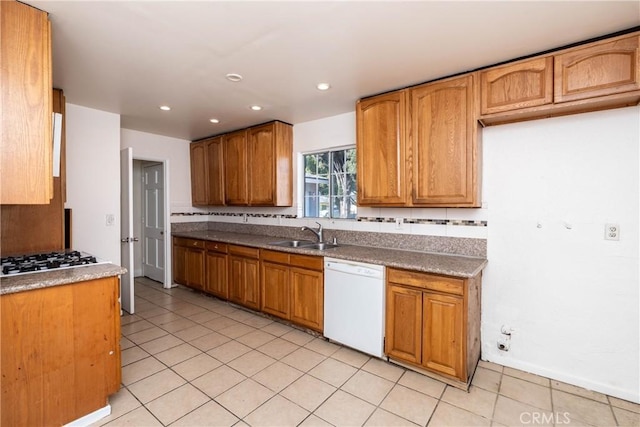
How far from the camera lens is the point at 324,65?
88.0 inches

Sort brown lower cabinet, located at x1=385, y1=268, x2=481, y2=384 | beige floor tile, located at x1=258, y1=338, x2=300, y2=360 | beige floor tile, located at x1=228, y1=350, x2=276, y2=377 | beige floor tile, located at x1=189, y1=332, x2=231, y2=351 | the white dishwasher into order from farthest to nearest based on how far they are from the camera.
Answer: beige floor tile, located at x1=189, y1=332, x2=231, y2=351 → beige floor tile, located at x1=258, y1=338, x2=300, y2=360 → the white dishwasher → beige floor tile, located at x1=228, y1=350, x2=276, y2=377 → brown lower cabinet, located at x1=385, y1=268, x2=481, y2=384

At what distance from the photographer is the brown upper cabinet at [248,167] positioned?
371 cm

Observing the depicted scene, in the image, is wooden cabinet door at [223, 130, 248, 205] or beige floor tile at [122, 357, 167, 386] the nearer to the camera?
beige floor tile at [122, 357, 167, 386]

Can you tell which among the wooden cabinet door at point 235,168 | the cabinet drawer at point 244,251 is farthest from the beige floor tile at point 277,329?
the wooden cabinet door at point 235,168

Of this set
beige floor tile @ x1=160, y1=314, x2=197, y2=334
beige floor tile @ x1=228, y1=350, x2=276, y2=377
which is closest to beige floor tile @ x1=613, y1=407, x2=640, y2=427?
beige floor tile @ x1=228, y1=350, x2=276, y2=377

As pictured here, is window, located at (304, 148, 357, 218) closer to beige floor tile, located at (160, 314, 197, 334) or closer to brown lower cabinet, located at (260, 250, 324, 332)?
brown lower cabinet, located at (260, 250, 324, 332)

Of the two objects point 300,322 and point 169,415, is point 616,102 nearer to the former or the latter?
point 300,322

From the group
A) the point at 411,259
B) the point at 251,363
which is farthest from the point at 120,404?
the point at 411,259

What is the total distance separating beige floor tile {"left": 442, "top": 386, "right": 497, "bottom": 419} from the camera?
189 cm

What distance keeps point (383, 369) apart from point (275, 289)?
136 cm

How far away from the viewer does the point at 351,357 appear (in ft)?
8.41

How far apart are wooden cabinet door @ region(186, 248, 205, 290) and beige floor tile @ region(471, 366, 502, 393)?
3.36 meters

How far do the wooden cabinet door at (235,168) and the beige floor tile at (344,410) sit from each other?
2699 mm

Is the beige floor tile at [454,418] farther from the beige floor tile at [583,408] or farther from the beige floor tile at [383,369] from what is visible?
the beige floor tile at [583,408]
